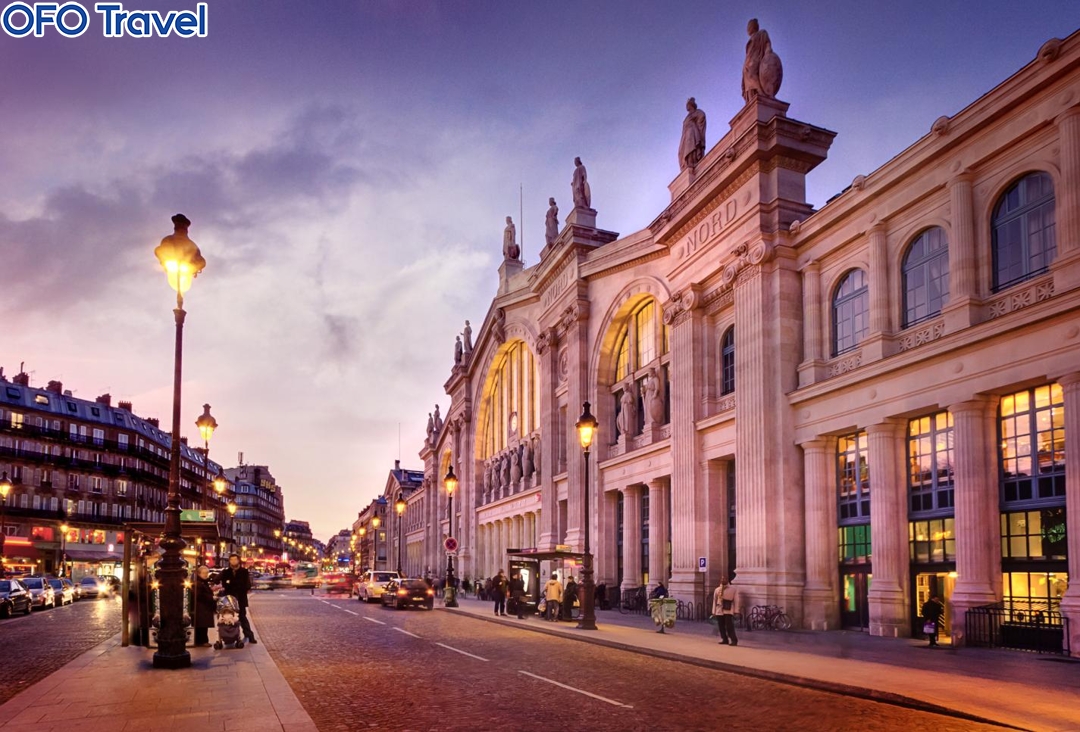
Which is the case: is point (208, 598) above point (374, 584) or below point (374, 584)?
above

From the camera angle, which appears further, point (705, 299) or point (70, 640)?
point (705, 299)

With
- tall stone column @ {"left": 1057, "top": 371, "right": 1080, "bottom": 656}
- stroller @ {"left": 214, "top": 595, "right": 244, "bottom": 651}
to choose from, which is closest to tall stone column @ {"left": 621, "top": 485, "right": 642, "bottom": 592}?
tall stone column @ {"left": 1057, "top": 371, "right": 1080, "bottom": 656}

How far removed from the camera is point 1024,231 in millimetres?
21906

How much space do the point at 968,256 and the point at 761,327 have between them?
824 centimetres

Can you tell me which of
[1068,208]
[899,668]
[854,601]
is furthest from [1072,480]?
[854,601]

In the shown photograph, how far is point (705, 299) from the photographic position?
3534 cm

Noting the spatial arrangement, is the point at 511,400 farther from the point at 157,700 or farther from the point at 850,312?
the point at 157,700

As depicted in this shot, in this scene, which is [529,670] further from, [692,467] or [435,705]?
[692,467]

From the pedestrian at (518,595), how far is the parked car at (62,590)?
24381 mm

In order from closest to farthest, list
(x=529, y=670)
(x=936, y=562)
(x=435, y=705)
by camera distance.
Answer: (x=435, y=705) → (x=529, y=670) → (x=936, y=562)

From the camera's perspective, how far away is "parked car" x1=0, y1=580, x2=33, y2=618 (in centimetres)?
3566

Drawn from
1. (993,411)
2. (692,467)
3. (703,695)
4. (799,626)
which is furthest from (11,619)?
(993,411)

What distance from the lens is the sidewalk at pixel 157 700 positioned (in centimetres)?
1030

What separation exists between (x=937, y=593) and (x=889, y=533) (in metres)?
1.82
